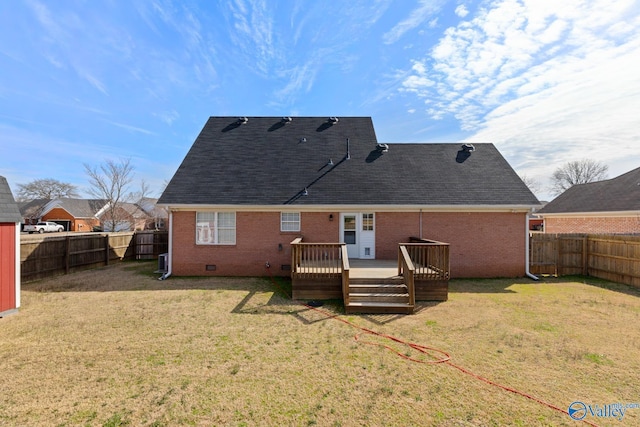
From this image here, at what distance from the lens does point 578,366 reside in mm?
4812

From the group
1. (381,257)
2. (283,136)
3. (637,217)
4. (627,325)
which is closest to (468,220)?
(381,257)

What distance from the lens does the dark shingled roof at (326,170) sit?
11.6 metres

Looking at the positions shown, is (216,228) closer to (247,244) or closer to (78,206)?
(247,244)

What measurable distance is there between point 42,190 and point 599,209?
83.5 m

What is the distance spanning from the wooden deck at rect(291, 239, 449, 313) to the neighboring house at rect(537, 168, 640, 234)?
16034 millimetres

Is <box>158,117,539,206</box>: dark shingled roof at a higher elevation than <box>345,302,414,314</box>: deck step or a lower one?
higher

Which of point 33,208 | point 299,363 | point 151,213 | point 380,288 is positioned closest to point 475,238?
point 380,288

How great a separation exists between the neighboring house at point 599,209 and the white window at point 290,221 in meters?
19.3

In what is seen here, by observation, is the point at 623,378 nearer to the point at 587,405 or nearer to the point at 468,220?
the point at 587,405

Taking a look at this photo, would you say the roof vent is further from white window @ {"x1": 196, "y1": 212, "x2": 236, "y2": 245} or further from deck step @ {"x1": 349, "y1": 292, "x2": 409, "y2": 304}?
deck step @ {"x1": 349, "y1": 292, "x2": 409, "y2": 304}

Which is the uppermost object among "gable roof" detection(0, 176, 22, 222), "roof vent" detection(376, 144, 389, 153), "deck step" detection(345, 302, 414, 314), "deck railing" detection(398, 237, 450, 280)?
"roof vent" detection(376, 144, 389, 153)

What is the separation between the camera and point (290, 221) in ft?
38.1

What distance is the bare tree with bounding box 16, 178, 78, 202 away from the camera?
185 feet

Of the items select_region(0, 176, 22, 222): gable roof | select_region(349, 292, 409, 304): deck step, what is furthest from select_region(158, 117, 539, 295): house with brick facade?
select_region(0, 176, 22, 222): gable roof
